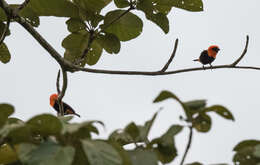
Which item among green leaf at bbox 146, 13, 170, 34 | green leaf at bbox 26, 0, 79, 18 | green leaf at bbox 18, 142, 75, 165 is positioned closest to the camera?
green leaf at bbox 18, 142, 75, 165

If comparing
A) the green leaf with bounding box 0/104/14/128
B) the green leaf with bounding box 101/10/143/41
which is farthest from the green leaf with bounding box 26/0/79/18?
the green leaf with bounding box 0/104/14/128

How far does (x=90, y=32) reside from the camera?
3740 millimetres

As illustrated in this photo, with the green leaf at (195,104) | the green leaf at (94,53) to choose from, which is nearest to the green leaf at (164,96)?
the green leaf at (195,104)

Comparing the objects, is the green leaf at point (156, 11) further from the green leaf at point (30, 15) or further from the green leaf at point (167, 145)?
the green leaf at point (167, 145)

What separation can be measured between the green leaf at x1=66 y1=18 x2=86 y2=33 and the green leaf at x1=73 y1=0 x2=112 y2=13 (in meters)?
0.14

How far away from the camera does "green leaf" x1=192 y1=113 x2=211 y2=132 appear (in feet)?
4.96

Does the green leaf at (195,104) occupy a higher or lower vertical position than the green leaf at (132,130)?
higher

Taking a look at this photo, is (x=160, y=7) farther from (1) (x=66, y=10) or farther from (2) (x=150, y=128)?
(2) (x=150, y=128)

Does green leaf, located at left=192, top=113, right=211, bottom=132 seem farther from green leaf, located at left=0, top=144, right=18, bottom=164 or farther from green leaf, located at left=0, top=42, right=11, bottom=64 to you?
green leaf, located at left=0, top=42, right=11, bottom=64

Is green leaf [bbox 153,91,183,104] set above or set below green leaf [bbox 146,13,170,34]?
above

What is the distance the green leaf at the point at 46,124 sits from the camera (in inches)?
57.6

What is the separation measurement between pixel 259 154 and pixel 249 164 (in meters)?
0.15

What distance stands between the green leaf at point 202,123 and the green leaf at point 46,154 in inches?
15.2

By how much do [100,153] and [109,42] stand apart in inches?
99.4
